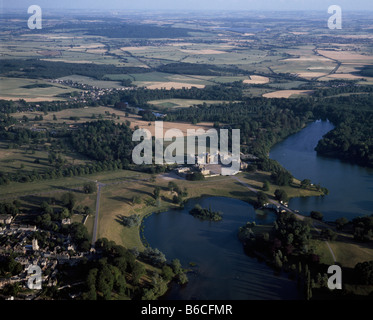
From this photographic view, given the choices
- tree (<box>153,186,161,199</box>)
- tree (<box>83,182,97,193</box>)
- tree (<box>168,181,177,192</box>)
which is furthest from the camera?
tree (<box>168,181,177,192</box>)

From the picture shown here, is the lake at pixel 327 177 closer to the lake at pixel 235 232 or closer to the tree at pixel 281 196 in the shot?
the lake at pixel 235 232

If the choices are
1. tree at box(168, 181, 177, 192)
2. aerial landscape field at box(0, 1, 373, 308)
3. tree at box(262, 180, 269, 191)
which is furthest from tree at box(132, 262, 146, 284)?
tree at box(262, 180, 269, 191)

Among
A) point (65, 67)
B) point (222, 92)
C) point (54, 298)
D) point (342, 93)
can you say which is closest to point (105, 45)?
point (65, 67)

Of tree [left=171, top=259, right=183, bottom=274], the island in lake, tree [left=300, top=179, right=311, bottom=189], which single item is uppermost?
tree [left=300, top=179, right=311, bottom=189]

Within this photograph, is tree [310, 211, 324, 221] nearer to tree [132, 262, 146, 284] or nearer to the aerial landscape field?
the aerial landscape field

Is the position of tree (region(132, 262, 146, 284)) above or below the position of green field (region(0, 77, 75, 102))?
below

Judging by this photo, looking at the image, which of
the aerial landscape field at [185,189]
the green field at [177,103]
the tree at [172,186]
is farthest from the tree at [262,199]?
the green field at [177,103]

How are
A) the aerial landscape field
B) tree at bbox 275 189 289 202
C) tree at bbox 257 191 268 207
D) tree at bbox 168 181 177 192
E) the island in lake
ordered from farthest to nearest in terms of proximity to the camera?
1. tree at bbox 168 181 177 192
2. tree at bbox 275 189 289 202
3. tree at bbox 257 191 268 207
4. the island in lake
5. the aerial landscape field
